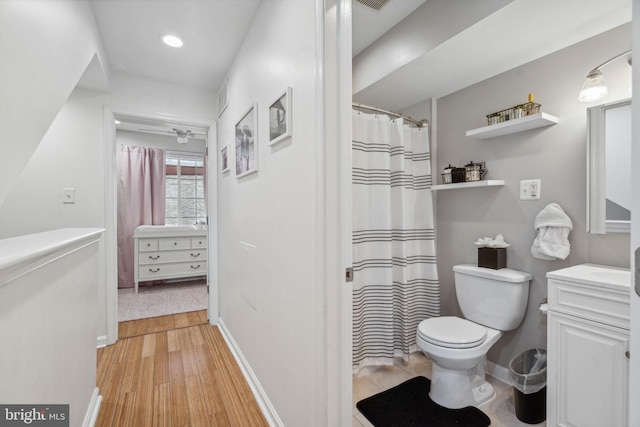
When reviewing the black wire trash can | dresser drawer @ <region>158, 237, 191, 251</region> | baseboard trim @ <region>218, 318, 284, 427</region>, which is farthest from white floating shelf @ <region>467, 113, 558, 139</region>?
dresser drawer @ <region>158, 237, 191, 251</region>

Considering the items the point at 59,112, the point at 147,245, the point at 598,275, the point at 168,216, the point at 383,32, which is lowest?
the point at 147,245

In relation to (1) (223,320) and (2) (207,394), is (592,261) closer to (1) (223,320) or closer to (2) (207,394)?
(2) (207,394)

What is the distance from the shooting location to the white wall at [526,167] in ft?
5.38

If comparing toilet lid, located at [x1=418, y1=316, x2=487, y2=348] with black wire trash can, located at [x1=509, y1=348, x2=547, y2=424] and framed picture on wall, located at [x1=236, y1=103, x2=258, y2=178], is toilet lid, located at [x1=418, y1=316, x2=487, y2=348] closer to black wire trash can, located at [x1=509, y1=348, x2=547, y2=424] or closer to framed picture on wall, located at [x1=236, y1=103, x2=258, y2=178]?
black wire trash can, located at [x1=509, y1=348, x2=547, y2=424]

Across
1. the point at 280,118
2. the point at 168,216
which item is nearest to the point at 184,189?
the point at 168,216

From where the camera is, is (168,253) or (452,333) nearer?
(452,333)

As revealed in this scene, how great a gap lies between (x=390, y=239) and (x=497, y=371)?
115 centimetres

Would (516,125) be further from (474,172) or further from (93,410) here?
(93,410)

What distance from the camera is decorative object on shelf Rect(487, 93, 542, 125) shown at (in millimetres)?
1765

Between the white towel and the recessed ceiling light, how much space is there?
2.69 meters

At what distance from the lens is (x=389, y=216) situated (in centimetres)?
215

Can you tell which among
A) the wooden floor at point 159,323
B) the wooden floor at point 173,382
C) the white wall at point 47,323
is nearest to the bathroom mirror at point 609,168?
the wooden floor at point 173,382

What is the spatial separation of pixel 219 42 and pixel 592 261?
9.01 ft

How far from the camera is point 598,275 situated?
143 centimetres
